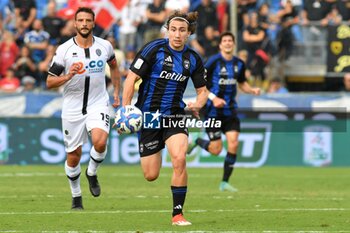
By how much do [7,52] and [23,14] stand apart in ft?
5.14

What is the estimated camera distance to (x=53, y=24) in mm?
25859

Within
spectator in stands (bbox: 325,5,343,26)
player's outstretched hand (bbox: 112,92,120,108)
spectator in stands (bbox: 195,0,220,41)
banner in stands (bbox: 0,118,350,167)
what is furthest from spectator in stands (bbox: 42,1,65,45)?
player's outstretched hand (bbox: 112,92,120,108)

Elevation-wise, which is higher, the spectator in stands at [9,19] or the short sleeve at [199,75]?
the spectator in stands at [9,19]

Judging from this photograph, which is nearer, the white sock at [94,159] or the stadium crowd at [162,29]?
the white sock at [94,159]

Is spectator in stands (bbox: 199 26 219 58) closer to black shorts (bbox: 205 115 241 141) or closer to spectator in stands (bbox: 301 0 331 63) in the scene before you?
spectator in stands (bbox: 301 0 331 63)

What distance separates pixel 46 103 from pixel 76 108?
1053 cm

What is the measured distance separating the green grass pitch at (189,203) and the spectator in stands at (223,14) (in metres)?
5.29

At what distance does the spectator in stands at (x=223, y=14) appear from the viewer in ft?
84.6

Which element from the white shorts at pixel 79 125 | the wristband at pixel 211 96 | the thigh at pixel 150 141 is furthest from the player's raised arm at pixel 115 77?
the wristband at pixel 211 96

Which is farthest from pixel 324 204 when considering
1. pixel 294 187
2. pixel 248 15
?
pixel 248 15

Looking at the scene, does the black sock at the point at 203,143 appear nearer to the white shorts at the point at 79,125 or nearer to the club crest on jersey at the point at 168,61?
the white shorts at the point at 79,125

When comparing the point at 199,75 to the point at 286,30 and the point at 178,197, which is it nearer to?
the point at 178,197

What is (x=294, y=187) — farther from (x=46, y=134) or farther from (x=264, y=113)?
(x=46, y=134)

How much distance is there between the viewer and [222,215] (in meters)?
12.5
